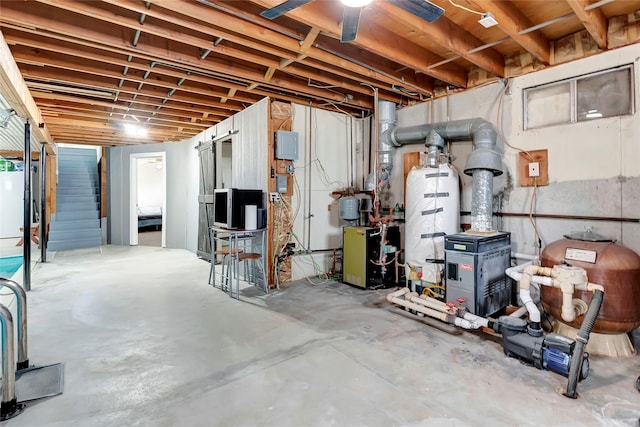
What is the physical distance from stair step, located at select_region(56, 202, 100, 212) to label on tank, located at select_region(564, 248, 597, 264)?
1056 centimetres

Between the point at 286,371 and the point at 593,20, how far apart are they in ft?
12.5

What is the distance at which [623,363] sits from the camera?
8.24 feet

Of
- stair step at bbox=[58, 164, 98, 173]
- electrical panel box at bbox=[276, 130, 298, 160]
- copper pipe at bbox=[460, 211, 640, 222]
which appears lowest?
copper pipe at bbox=[460, 211, 640, 222]

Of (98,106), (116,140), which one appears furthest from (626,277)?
(116,140)

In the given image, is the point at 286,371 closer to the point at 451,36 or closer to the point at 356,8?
the point at 356,8

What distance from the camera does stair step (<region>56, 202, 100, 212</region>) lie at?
28.9 ft

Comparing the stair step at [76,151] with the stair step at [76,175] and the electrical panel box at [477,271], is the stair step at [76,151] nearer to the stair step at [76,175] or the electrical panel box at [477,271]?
the stair step at [76,175]

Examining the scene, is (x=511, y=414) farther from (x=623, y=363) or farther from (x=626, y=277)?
(x=626, y=277)

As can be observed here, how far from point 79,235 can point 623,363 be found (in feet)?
33.4

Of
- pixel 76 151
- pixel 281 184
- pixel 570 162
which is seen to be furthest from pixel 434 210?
pixel 76 151

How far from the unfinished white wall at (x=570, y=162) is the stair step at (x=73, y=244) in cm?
867

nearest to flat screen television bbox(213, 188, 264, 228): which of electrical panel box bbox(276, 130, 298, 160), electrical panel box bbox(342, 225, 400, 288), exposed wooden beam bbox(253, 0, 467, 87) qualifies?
electrical panel box bbox(276, 130, 298, 160)

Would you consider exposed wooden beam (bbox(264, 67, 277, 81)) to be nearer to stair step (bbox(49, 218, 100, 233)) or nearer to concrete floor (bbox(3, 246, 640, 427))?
concrete floor (bbox(3, 246, 640, 427))

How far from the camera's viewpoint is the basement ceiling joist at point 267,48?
2.70m
